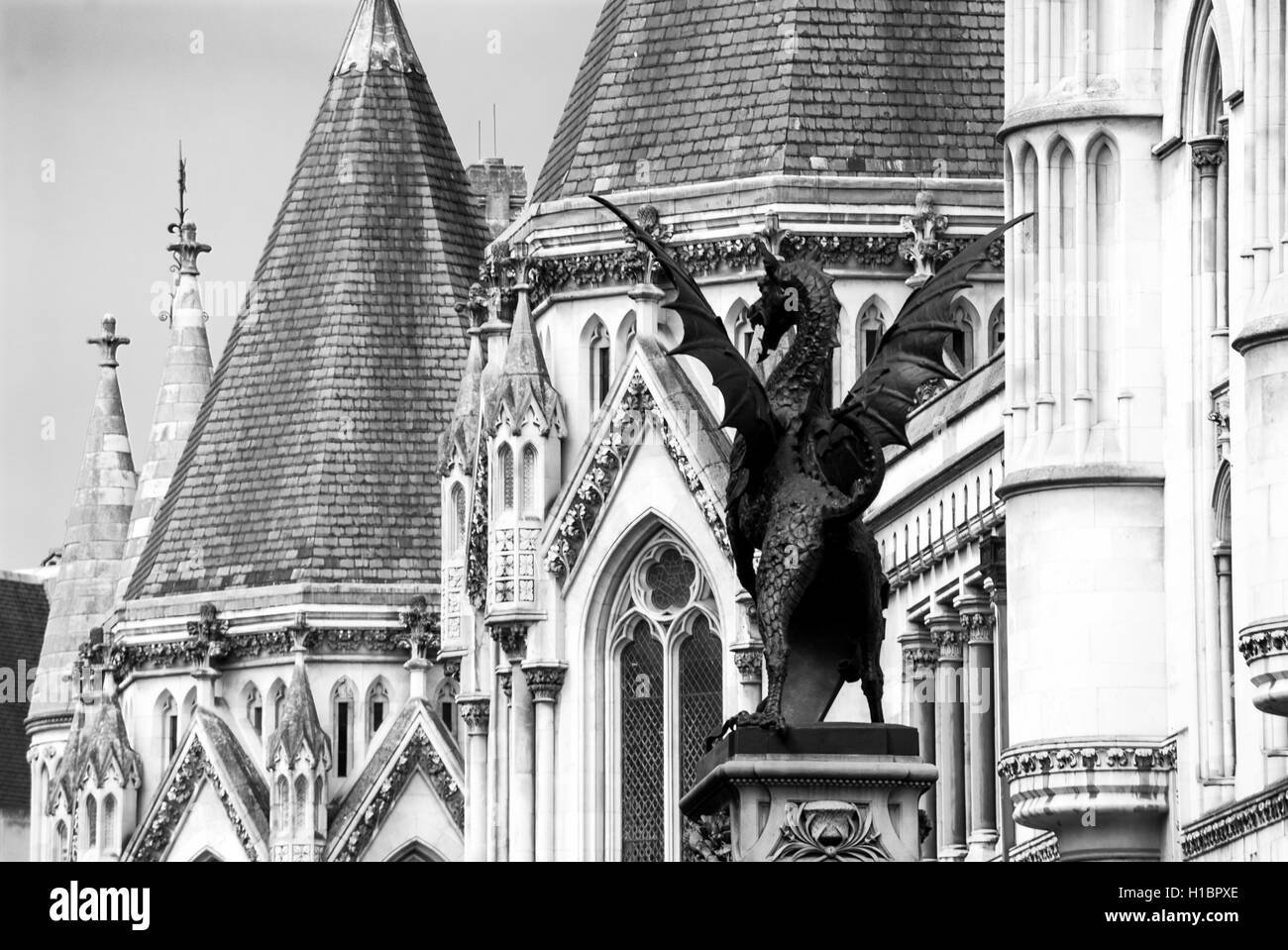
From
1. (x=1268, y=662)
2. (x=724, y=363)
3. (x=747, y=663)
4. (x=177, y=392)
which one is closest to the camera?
(x=724, y=363)

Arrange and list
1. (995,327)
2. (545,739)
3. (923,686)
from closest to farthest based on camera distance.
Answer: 1. (923,686)
2. (995,327)
3. (545,739)

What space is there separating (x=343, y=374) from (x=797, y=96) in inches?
824

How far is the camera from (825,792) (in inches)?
1120

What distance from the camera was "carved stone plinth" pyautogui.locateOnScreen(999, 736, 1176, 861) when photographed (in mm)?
46906

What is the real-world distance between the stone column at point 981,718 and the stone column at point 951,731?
39.5 inches

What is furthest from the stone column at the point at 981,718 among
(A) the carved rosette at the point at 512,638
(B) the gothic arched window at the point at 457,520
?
(B) the gothic arched window at the point at 457,520

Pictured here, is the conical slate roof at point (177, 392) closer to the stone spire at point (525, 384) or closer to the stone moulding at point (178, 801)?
the stone moulding at point (178, 801)

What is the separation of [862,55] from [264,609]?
21456 mm

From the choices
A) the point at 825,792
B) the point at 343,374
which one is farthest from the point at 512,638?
the point at 825,792

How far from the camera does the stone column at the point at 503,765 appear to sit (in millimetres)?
76375

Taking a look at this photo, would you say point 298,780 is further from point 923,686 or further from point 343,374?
point 923,686

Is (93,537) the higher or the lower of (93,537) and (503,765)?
the higher

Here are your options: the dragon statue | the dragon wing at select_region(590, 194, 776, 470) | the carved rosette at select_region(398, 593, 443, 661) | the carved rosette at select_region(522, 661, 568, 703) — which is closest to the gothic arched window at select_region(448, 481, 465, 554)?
the carved rosette at select_region(522, 661, 568, 703)
